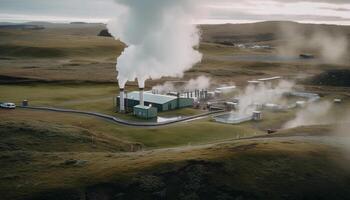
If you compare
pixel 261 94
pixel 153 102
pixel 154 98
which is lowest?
pixel 261 94

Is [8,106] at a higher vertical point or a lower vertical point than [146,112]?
lower

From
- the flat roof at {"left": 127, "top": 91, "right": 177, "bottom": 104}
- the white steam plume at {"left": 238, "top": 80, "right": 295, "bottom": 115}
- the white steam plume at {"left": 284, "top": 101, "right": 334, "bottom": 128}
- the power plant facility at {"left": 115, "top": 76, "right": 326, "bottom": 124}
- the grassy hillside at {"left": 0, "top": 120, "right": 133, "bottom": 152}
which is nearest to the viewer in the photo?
the grassy hillside at {"left": 0, "top": 120, "right": 133, "bottom": 152}

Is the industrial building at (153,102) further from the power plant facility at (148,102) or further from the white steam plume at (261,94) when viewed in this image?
the white steam plume at (261,94)

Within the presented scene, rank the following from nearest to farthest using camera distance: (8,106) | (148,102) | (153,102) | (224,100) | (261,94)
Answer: (8,106) < (153,102) < (148,102) < (224,100) < (261,94)

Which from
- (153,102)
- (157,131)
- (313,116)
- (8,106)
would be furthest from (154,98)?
(313,116)

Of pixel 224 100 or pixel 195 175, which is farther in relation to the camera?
pixel 224 100

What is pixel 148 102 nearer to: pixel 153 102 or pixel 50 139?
pixel 153 102

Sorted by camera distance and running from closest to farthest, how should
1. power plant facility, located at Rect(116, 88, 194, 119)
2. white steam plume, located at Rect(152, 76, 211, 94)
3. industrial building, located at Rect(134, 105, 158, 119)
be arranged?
industrial building, located at Rect(134, 105, 158, 119), power plant facility, located at Rect(116, 88, 194, 119), white steam plume, located at Rect(152, 76, 211, 94)

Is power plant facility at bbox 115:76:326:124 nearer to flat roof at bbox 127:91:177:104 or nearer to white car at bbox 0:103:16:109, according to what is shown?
flat roof at bbox 127:91:177:104

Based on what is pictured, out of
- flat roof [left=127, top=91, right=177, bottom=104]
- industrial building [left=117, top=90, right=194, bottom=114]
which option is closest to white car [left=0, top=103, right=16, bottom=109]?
industrial building [left=117, top=90, right=194, bottom=114]

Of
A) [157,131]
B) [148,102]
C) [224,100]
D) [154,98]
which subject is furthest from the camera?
[224,100]
